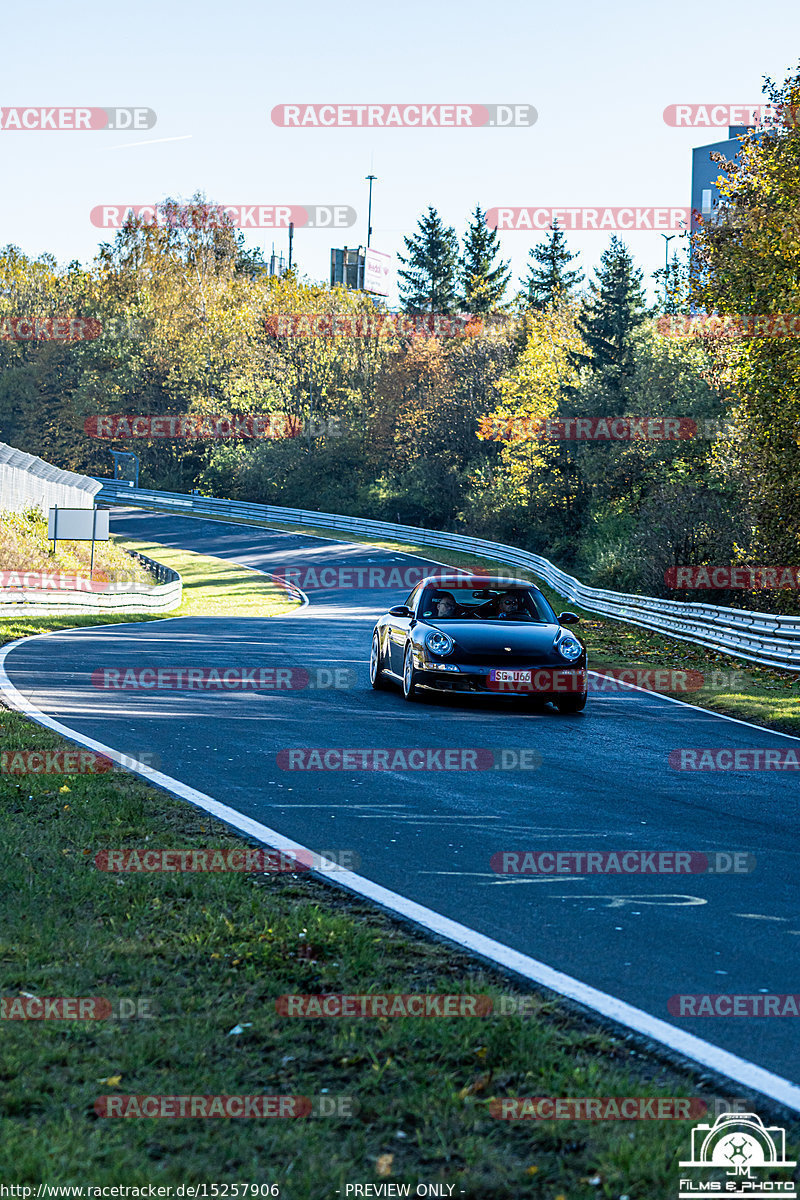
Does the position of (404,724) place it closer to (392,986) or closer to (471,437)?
(392,986)

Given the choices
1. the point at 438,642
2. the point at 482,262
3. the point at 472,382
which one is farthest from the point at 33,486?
the point at 482,262

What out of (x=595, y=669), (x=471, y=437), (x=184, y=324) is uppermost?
(x=184, y=324)

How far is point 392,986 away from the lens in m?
4.66

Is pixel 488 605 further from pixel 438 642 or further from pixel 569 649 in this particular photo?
pixel 569 649

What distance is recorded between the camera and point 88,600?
29094mm

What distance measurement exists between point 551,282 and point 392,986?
269ft

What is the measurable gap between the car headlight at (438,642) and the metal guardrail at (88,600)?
14298 mm

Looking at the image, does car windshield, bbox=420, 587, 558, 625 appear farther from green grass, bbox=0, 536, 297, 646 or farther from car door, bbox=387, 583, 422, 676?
green grass, bbox=0, 536, 297, 646

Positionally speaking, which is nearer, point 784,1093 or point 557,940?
point 784,1093

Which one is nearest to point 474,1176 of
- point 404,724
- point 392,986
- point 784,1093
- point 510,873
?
point 784,1093

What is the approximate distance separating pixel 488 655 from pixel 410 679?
0.97 metres

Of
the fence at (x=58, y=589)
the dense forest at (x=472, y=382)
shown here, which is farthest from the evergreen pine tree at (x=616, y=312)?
the fence at (x=58, y=589)

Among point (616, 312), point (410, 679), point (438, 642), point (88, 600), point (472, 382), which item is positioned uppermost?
point (616, 312)

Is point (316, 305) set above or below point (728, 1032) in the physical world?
above
